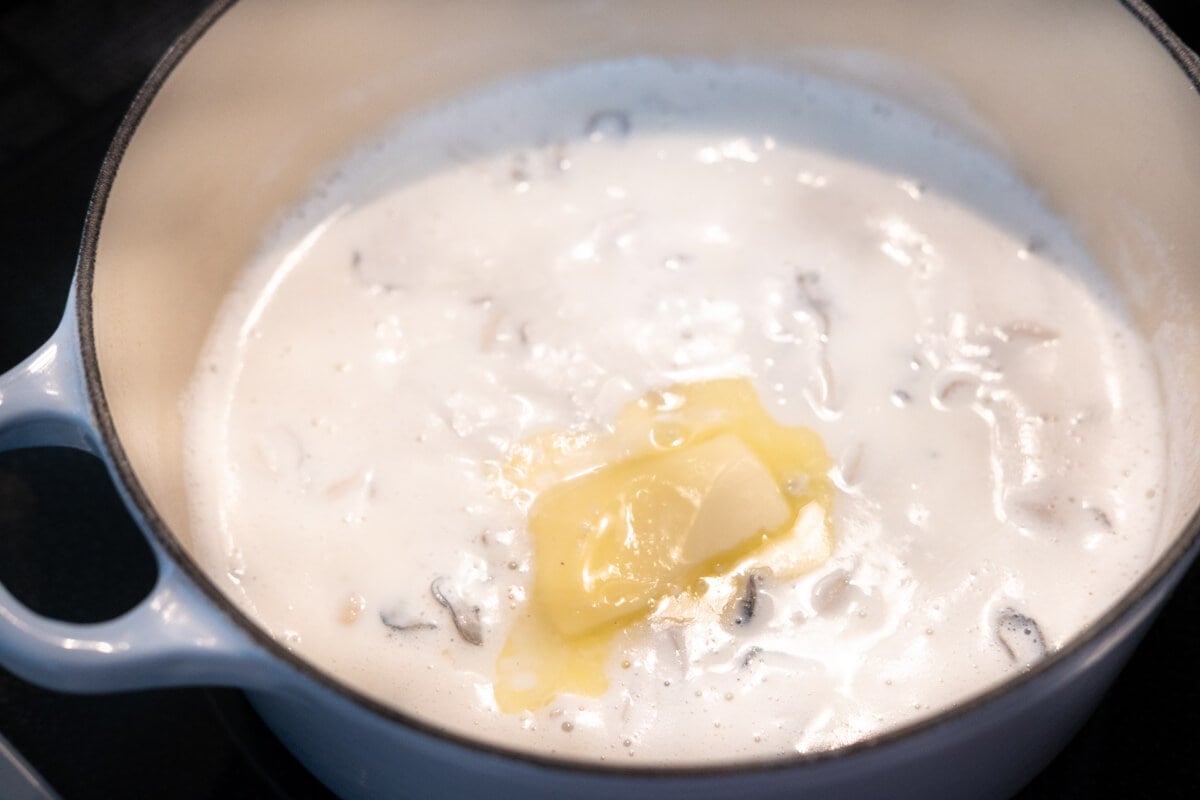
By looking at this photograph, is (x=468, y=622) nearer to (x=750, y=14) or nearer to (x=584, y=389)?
(x=584, y=389)

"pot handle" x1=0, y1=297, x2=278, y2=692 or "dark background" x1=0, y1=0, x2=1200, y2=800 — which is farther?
"dark background" x1=0, y1=0, x2=1200, y2=800

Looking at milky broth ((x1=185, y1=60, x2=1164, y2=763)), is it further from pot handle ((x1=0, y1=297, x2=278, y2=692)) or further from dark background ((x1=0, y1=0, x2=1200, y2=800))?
pot handle ((x1=0, y1=297, x2=278, y2=692))

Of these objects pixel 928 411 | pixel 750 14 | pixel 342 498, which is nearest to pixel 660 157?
pixel 750 14

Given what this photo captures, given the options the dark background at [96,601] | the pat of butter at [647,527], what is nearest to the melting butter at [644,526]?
the pat of butter at [647,527]

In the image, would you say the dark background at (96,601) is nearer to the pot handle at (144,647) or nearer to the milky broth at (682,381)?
the milky broth at (682,381)

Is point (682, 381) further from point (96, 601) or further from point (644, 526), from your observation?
point (96, 601)

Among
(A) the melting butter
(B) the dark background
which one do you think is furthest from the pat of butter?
(B) the dark background
